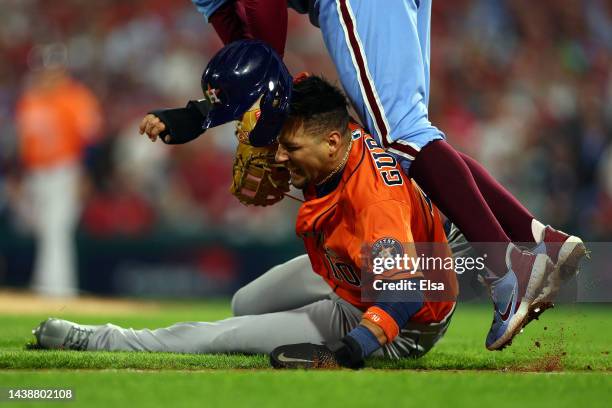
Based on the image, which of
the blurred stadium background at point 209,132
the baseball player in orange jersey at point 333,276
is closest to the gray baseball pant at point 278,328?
the baseball player in orange jersey at point 333,276

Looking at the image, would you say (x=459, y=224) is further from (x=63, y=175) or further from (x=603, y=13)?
(x=603, y=13)

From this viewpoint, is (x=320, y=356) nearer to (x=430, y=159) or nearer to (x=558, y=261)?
(x=430, y=159)

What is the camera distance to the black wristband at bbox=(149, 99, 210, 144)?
3.64 metres

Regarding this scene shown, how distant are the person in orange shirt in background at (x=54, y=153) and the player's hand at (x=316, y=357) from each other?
620 centimetres

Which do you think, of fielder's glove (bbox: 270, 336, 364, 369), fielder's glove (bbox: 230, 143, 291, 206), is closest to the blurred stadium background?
fielder's glove (bbox: 230, 143, 291, 206)

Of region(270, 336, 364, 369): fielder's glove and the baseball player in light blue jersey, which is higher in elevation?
the baseball player in light blue jersey

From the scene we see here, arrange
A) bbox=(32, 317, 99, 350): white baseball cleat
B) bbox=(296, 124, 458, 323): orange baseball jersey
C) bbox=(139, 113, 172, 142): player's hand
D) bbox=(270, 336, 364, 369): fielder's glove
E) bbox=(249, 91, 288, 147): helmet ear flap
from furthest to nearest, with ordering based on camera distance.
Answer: bbox=(32, 317, 99, 350): white baseball cleat
bbox=(139, 113, 172, 142): player's hand
bbox=(249, 91, 288, 147): helmet ear flap
bbox=(296, 124, 458, 323): orange baseball jersey
bbox=(270, 336, 364, 369): fielder's glove

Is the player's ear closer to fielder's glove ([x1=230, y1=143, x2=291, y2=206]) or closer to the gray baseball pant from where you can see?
fielder's glove ([x1=230, y1=143, x2=291, y2=206])

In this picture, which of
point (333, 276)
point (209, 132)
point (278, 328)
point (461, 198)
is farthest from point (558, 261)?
point (209, 132)

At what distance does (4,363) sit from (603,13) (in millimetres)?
8345

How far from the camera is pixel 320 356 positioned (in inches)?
128

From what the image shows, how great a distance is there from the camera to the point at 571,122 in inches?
364

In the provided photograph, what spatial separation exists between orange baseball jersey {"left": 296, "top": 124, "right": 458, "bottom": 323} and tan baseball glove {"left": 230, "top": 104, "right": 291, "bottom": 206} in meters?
0.17

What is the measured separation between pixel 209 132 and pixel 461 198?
6384 mm
